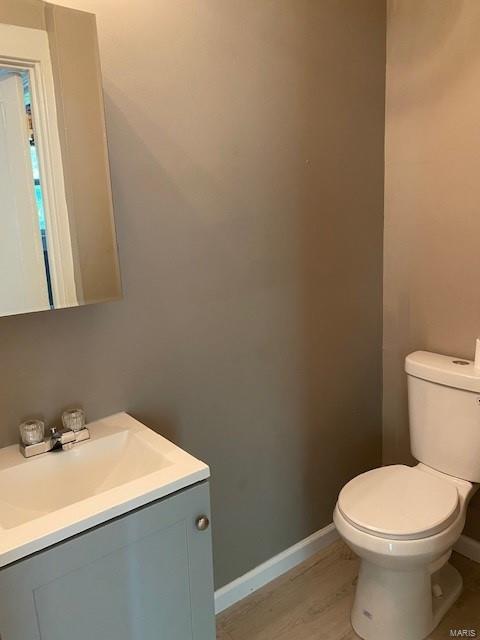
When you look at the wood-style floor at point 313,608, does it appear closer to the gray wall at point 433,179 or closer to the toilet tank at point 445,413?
the gray wall at point 433,179

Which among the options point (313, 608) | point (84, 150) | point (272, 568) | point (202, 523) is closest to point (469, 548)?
point (313, 608)

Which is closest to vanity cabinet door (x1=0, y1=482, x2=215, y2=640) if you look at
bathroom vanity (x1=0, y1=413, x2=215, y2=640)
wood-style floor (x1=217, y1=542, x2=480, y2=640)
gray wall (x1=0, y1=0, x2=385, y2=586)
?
bathroom vanity (x1=0, y1=413, x2=215, y2=640)

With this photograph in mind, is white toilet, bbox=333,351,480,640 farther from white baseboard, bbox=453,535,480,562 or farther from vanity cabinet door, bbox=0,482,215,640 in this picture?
vanity cabinet door, bbox=0,482,215,640

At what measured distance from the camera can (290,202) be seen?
185cm

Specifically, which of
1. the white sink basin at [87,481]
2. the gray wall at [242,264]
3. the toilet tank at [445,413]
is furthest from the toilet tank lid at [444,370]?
the white sink basin at [87,481]

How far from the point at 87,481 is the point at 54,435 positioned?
0.15 metres

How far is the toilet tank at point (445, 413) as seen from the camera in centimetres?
180

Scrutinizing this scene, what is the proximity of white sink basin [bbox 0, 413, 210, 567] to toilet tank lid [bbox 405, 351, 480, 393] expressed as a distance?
1.03m

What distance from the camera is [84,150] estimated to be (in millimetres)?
1332

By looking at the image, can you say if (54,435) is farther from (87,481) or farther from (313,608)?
(313,608)

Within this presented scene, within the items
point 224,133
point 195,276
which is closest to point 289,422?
→ point 195,276

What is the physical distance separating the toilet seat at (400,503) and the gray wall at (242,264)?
1.13 ft

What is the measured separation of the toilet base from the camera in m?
1.70

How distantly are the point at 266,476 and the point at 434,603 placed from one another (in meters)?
0.73
